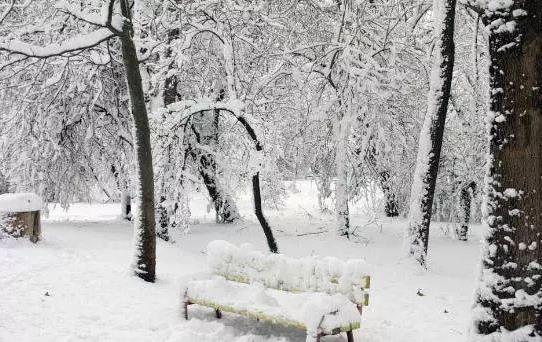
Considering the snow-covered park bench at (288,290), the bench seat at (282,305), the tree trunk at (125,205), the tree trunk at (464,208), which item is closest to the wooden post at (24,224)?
the snow-covered park bench at (288,290)

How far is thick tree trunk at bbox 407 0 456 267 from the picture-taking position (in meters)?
9.43

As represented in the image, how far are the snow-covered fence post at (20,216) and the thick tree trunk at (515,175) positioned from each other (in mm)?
8000

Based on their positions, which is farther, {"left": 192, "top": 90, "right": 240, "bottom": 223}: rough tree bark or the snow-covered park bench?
{"left": 192, "top": 90, "right": 240, "bottom": 223}: rough tree bark

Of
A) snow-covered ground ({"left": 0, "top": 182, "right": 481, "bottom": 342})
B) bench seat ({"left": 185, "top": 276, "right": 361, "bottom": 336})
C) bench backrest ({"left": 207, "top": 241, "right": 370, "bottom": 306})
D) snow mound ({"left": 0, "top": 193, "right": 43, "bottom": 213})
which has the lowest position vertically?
snow-covered ground ({"left": 0, "top": 182, "right": 481, "bottom": 342})

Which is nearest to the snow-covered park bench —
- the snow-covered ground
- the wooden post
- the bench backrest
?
the bench backrest

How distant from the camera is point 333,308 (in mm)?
4977

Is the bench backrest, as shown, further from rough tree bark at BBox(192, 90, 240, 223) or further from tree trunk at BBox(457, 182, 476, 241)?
tree trunk at BBox(457, 182, 476, 241)

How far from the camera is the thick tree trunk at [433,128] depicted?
9430 mm

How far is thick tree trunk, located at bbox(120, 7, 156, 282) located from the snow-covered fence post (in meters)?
2.98

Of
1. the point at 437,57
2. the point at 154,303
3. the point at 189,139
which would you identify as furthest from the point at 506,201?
the point at 189,139

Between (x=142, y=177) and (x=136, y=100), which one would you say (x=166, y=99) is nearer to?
(x=136, y=100)

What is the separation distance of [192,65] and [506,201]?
34.5 ft

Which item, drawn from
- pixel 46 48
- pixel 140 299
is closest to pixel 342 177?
pixel 140 299

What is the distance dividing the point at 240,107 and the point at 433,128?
3.47 metres
